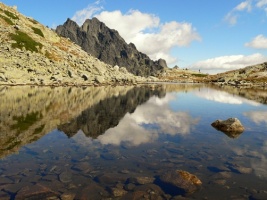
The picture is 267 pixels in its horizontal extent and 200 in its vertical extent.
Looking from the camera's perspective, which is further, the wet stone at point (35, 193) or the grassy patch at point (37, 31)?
the grassy patch at point (37, 31)

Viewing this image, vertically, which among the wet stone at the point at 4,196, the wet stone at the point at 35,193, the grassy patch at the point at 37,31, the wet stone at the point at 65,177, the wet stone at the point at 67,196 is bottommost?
the wet stone at the point at 65,177

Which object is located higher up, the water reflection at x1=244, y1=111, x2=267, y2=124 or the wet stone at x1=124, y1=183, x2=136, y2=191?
the wet stone at x1=124, y1=183, x2=136, y2=191

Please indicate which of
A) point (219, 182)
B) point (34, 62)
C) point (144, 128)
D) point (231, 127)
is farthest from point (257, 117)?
point (34, 62)

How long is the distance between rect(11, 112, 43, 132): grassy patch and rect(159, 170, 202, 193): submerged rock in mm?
19455

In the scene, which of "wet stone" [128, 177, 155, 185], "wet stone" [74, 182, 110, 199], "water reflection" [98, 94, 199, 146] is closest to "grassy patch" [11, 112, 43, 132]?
"water reflection" [98, 94, 199, 146]

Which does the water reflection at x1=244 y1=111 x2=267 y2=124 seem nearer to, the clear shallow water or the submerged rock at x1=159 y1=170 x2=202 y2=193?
the clear shallow water

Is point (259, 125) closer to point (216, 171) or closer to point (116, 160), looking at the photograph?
point (216, 171)

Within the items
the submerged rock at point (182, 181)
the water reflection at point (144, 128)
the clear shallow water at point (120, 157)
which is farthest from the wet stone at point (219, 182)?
the water reflection at point (144, 128)

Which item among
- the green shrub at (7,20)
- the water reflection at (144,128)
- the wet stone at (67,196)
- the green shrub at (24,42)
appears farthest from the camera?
the green shrub at (7,20)

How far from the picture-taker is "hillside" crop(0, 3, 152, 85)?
10356 cm

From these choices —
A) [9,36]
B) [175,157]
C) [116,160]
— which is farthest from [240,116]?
[9,36]

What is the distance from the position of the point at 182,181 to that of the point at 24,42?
430ft

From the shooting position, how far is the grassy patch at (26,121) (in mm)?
31747

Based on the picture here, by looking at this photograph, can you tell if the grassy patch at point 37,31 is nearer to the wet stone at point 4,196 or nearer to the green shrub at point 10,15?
the green shrub at point 10,15
